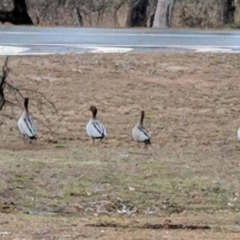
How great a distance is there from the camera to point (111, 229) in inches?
327

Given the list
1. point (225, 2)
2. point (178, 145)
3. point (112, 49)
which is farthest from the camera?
point (225, 2)

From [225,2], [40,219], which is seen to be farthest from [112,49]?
[225,2]

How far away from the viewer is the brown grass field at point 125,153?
28.9 ft

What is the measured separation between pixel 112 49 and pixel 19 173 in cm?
1012

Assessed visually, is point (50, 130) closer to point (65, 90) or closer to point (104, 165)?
point (65, 90)

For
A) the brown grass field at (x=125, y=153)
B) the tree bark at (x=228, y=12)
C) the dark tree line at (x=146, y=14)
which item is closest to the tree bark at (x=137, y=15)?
the dark tree line at (x=146, y=14)

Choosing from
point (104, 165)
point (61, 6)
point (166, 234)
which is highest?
point (166, 234)

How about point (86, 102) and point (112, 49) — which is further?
point (112, 49)

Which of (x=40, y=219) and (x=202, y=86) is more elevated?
(x=40, y=219)

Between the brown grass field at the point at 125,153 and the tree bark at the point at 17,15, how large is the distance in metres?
14.1

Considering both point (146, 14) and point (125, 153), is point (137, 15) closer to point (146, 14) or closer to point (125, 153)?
point (146, 14)

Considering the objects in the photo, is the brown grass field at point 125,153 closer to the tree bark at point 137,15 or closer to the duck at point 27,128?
the duck at point 27,128

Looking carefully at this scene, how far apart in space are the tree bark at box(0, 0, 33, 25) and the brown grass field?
1410 centimetres

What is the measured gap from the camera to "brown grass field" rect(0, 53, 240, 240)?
28.9 feet
